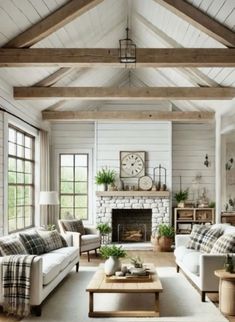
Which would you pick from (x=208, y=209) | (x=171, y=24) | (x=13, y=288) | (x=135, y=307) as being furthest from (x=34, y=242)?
(x=208, y=209)

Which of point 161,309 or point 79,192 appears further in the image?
point 79,192

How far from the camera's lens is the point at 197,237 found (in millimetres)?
6922

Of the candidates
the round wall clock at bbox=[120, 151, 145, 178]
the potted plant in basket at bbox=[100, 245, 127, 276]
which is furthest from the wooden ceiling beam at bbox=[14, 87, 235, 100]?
the potted plant in basket at bbox=[100, 245, 127, 276]

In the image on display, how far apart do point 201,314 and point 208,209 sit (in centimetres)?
583

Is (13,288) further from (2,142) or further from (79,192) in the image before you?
(79,192)

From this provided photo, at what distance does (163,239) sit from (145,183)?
1.49 meters

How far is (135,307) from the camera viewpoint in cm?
529

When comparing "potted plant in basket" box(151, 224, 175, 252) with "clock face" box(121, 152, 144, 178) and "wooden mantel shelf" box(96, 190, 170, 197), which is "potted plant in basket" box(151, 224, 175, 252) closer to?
"wooden mantel shelf" box(96, 190, 170, 197)

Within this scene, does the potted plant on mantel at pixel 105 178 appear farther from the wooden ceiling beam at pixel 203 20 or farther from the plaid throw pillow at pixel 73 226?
the wooden ceiling beam at pixel 203 20

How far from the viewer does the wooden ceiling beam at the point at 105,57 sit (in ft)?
19.3

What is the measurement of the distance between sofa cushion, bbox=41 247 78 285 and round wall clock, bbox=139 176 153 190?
3.73 meters

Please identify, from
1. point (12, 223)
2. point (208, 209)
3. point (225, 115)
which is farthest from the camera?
point (208, 209)

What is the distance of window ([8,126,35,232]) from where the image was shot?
8203 mm

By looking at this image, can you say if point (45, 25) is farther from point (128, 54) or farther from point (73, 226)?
point (73, 226)
